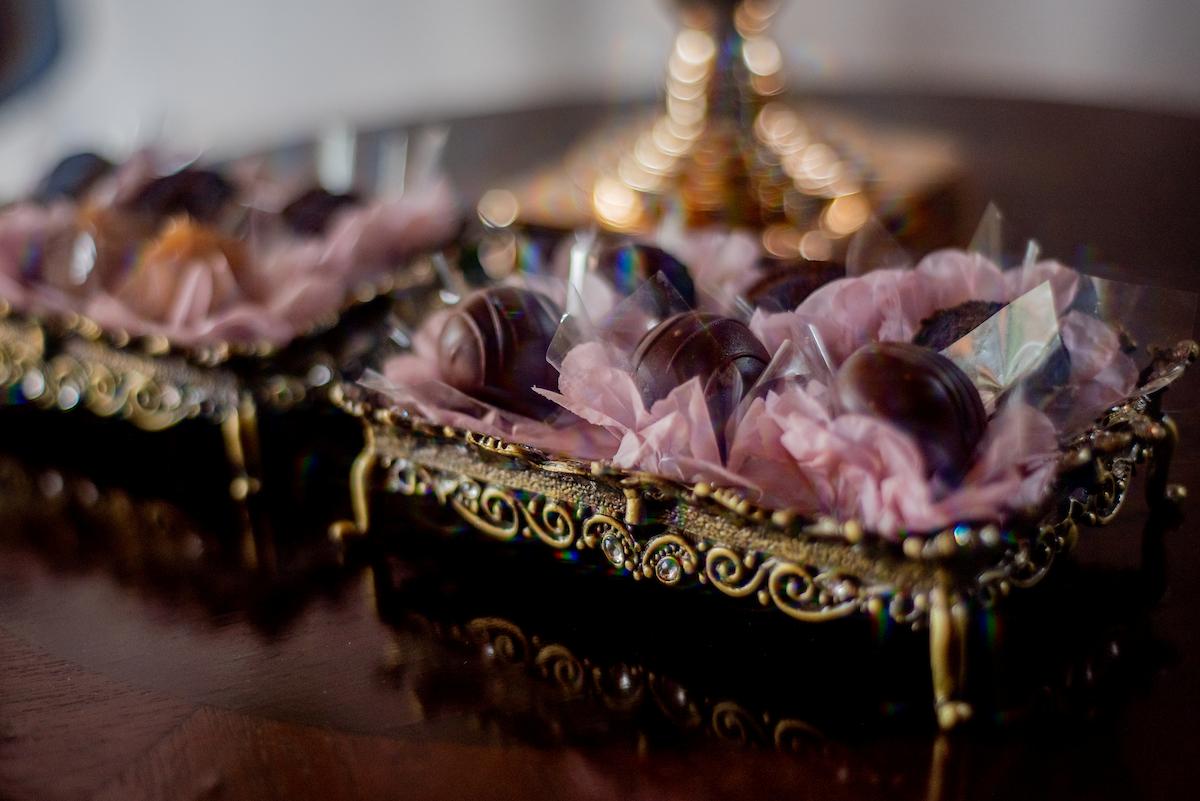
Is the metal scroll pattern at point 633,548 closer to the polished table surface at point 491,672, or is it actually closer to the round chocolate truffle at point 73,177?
the polished table surface at point 491,672

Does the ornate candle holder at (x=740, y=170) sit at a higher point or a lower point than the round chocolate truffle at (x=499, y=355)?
lower

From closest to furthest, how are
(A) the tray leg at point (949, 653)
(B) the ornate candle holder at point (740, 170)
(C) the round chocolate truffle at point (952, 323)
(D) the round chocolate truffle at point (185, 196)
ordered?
(A) the tray leg at point (949, 653)
(C) the round chocolate truffle at point (952, 323)
(D) the round chocolate truffle at point (185, 196)
(B) the ornate candle holder at point (740, 170)

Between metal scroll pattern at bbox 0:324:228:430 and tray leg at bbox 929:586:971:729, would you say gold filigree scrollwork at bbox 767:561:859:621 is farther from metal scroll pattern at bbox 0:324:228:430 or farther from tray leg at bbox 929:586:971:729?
metal scroll pattern at bbox 0:324:228:430

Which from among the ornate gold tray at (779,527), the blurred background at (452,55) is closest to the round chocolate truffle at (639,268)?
the ornate gold tray at (779,527)

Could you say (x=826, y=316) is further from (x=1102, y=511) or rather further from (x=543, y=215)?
(x=543, y=215)

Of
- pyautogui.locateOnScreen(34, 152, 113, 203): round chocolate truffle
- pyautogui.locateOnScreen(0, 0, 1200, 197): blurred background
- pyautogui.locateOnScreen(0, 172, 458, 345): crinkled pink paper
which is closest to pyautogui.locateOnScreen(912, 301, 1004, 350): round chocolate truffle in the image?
pyautogui.locateOnScreen(0, 172, 458, 345): crinkled pink paper

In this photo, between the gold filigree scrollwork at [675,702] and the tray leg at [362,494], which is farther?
the tray leg at [362,494]

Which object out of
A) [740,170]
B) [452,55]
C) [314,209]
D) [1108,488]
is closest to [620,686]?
[1108,488]
